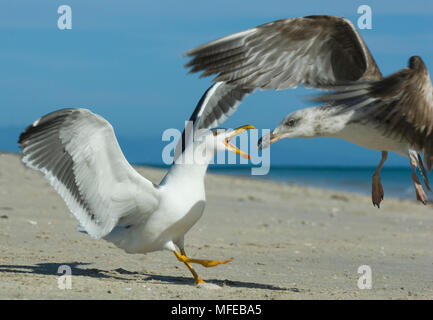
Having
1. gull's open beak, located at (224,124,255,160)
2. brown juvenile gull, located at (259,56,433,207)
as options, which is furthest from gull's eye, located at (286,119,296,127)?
gull's open beak, located at (224,124,255,160)

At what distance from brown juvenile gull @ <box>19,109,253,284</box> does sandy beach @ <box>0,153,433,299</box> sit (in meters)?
0.38

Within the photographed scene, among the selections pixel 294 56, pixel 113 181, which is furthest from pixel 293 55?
pixel 113 181

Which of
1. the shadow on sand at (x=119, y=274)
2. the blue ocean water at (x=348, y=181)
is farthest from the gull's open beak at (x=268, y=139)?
the blue ocean water at (x=348, y=181)

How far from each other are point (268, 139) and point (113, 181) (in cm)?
127

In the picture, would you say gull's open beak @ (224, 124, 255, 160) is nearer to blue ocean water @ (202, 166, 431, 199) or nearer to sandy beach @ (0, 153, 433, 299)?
sandy beach @ (0, 153, 433, 299)

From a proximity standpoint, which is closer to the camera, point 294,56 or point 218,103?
point 294,56

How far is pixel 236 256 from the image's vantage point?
7.49 meters

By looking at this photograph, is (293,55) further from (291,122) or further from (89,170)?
(89,170)

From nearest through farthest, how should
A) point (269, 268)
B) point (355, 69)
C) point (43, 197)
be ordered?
1. point (355, 69)
2. point (269, 268)
3. point (43, 197)

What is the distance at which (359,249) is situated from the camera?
28.1 feet
